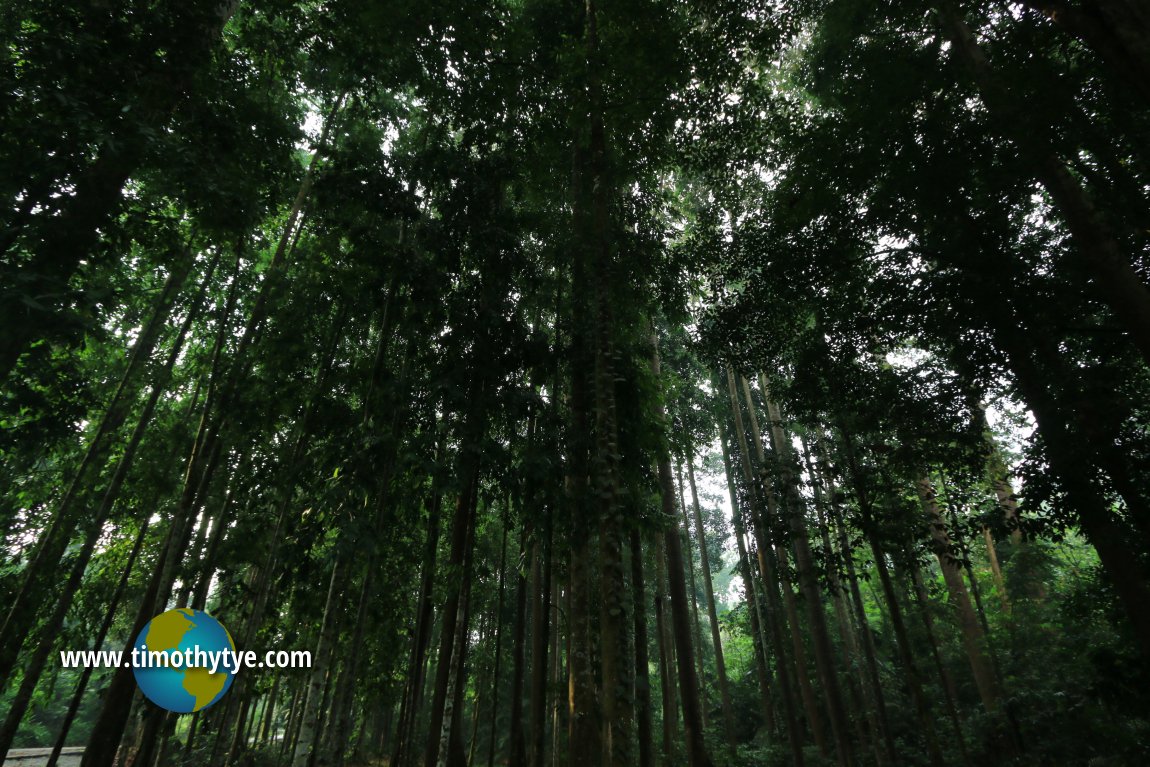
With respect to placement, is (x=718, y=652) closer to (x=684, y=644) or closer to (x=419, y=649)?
(x=684, y=644)

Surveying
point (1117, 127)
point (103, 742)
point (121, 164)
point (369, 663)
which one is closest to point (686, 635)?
point (369, 663)

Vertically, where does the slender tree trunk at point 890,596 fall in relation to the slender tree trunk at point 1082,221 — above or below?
below

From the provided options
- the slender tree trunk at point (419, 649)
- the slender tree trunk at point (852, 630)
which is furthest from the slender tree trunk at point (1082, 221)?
the slender tree trunk at point (419, 649)

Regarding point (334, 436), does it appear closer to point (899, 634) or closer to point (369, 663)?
point (369, 663)

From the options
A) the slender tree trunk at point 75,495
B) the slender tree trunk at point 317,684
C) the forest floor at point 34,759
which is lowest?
the forest floor at point 34,759

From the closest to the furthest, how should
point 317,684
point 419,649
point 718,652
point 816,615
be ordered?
point 317,684
point 419,649
point 816,615
point 718,652

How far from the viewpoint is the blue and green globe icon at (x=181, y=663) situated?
4.89 m

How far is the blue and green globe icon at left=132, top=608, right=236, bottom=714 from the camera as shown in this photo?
16.1ft

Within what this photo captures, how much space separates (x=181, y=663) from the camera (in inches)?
193

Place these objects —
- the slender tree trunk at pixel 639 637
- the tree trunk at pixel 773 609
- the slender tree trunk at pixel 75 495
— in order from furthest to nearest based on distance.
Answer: the tree trunk at pixel 773 609, the slender tree trunk at pixel 639 637, the slender tree trunk at pixel 75 495

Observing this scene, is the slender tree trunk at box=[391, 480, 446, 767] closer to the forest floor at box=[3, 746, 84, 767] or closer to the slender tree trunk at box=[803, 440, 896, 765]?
the slender tree trunk at box=[803, 440, 896, 765]

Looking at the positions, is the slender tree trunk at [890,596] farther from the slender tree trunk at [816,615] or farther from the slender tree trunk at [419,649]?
the slender tree trunk at [419,649]

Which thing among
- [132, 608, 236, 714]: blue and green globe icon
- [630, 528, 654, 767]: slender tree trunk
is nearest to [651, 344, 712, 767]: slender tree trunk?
[630, 528, 654, 767]: slender tree trunk

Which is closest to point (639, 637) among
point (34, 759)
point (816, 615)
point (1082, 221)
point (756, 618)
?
point (816, 615)
